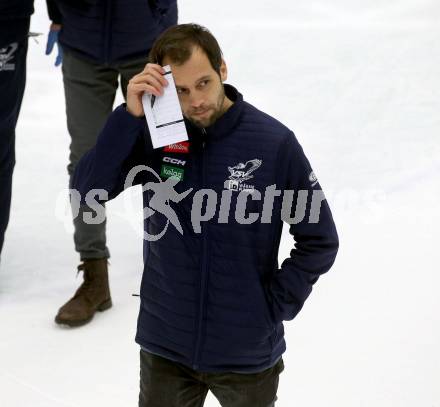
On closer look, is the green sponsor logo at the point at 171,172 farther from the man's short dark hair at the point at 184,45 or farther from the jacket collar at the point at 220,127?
the man's short dark hair at the point at 184,45

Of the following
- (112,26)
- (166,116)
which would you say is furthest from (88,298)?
(166,116)

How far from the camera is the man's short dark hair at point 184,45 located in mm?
1572

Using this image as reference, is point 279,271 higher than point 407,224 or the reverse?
higher

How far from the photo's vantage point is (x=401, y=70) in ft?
15.9

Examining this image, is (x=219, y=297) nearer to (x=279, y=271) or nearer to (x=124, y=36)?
(x=279, y=271)

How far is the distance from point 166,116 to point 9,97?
1.29m

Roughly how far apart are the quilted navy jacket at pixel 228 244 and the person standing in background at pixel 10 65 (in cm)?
112

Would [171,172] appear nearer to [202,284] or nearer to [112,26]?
[202,284]

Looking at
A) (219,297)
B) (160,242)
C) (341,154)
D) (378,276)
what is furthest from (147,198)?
(341,154)

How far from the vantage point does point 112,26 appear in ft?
8.95

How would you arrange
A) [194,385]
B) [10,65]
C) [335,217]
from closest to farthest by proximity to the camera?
[194,385] → [10,65] → [335,217]

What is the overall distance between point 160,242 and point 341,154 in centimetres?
241

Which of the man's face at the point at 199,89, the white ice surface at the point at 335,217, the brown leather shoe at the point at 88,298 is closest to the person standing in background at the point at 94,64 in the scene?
the brown leather shoe at the point at 88,298

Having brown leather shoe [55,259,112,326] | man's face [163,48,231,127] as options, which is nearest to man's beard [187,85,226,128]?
man's face [163,48,231,127]
